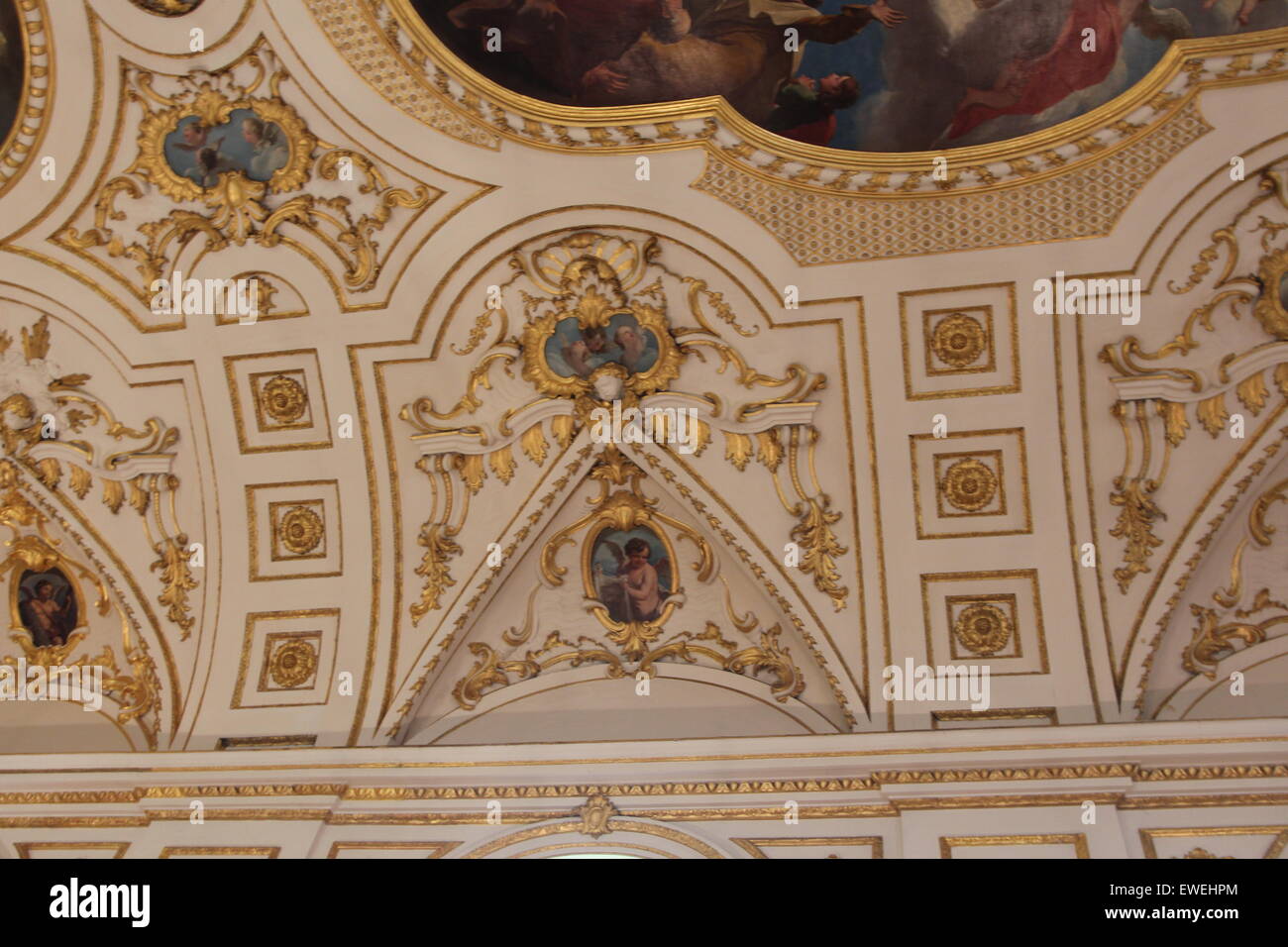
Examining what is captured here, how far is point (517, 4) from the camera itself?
9383 millimetres

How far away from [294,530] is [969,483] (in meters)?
5.58

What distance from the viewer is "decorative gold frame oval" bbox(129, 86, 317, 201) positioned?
1008 centimetres

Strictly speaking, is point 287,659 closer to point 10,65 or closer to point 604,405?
point 604,405

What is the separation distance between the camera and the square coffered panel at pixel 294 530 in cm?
1115

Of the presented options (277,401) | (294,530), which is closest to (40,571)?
(294,530)

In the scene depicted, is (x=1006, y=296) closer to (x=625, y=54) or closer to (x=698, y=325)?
(x=698, y=325)

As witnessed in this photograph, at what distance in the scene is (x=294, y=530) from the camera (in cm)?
1120

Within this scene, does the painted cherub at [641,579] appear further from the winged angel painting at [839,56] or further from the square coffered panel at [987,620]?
the winged angel painting at [839,56]

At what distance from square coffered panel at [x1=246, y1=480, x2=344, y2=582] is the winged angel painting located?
3871 mm

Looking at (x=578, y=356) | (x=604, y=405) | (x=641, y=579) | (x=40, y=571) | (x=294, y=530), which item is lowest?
(x=641, y=579)

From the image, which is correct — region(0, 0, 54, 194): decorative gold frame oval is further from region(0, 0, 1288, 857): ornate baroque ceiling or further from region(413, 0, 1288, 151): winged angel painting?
region(413, 0, 1288, 151): winged angel painting
